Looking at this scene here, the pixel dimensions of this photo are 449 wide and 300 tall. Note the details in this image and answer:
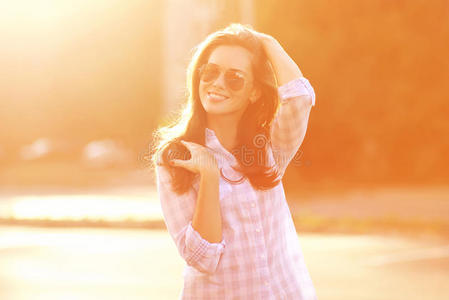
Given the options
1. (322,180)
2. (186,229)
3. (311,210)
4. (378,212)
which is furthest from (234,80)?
(322,180)

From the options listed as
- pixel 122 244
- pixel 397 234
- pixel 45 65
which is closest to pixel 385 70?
pixel 397 234

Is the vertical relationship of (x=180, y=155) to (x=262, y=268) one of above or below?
above

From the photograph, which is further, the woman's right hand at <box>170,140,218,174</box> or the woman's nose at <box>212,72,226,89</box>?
the woman's nose at <box>212,72,226,89</box>

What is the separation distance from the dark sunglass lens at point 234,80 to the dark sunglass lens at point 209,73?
37 millimetres

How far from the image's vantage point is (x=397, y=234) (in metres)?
13.1

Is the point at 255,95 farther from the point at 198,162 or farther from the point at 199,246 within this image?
the point at 199,246

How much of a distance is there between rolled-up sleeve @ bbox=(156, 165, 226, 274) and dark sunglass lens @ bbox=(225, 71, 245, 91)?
365mm

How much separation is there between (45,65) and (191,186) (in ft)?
155

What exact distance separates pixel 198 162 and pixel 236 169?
0.17 metres

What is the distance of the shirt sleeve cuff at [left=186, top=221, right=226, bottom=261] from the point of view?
255cm

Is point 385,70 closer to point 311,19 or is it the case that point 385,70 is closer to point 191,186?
point 311,19

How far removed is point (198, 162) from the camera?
8.57 feet

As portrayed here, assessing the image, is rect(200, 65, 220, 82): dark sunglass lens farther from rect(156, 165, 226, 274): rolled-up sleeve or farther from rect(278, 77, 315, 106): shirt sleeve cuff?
rect(156, 165, 226, 274): rolled-up sleeve

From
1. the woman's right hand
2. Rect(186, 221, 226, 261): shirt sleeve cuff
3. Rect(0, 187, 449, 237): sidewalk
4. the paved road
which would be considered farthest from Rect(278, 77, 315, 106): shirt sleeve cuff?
Rect(0, 187, 449, 237): sidewalk
